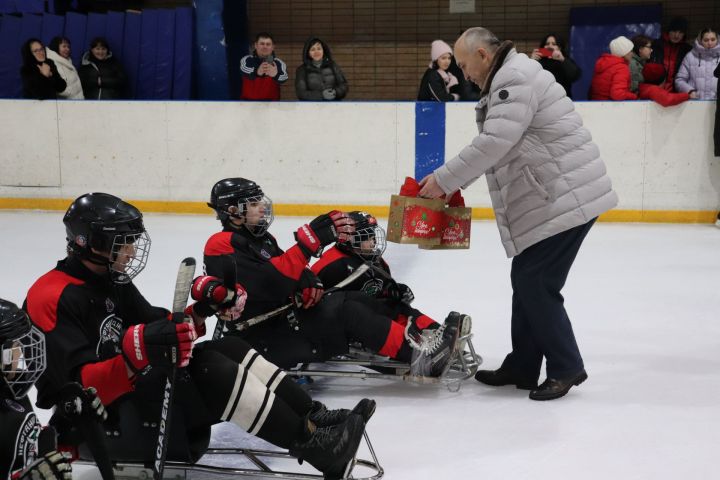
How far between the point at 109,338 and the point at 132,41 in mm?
7903

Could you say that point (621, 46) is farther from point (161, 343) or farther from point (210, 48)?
point (161, 343)

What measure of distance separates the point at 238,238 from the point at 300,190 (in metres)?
5.21

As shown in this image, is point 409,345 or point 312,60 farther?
point 312,60

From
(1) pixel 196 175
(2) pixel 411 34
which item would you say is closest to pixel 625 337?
(1) pixel 196 175

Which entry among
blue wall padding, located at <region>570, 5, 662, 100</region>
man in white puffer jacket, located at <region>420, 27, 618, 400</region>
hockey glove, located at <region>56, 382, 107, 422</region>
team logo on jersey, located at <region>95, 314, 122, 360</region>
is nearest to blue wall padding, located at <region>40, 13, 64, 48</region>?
blue wall padding, located at <region>570, 5, 662, 100</region>

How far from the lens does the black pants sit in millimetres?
3768

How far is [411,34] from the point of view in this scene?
12.2 metres

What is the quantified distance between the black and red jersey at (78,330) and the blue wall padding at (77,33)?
8046 mm

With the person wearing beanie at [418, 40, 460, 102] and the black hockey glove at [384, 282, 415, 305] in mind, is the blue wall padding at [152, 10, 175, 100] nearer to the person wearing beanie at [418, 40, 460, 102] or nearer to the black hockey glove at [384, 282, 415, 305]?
the person wearing beanie at [418, 40, 460, 102]

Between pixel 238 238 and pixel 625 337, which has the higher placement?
pixel 238 238

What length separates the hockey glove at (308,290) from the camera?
12.5ft

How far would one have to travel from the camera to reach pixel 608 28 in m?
11.3

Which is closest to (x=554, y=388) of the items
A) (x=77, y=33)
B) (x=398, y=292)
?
(x=398, y=292)

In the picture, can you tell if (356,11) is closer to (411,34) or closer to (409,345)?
(411,34)
